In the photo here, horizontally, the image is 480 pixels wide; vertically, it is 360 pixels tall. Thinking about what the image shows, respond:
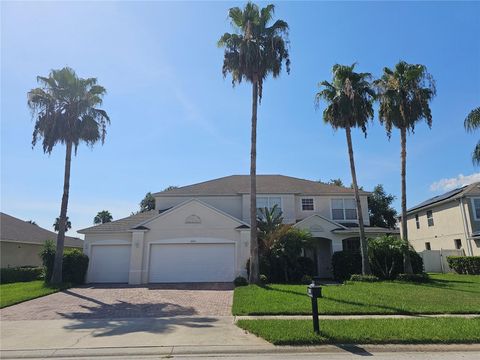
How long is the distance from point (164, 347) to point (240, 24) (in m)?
A: 17.0

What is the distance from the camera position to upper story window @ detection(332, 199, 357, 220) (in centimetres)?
2600

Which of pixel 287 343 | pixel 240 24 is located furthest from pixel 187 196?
pixel 287 343

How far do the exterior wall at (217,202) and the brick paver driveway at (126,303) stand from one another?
28.2ft

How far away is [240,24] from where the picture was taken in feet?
63.1

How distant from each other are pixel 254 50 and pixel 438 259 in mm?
20908

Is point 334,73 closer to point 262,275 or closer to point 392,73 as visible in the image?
point 392,73

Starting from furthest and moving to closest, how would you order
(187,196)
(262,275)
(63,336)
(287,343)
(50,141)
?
(187,196), (50,141), (262,275), (63,336), (287,343)

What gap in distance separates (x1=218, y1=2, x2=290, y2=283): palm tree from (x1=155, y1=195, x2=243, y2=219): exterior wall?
305 inches

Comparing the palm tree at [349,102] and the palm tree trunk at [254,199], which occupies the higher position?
the palm tree at [349,102]

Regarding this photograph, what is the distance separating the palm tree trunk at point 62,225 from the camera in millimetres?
19328

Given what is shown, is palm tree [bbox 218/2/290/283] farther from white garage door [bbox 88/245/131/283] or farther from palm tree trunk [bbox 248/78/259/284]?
white garage door [bbox 88/245/131/283]

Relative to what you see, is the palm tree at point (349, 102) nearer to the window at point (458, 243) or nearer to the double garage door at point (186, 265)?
the double garage door at point (186, 265)

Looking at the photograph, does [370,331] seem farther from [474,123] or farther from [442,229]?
[442,229]

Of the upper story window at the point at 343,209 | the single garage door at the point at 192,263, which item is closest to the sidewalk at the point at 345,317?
the single garage door at the point at 192,263
